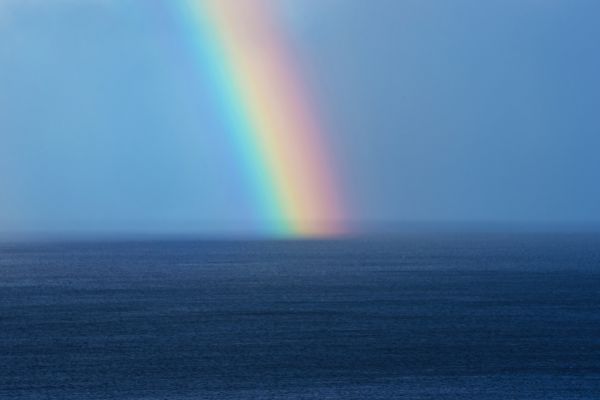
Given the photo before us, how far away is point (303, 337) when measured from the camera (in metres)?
38.2

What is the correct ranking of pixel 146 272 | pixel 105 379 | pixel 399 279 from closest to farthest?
pixel 105 379 → pixel 399 279 → pixel 146 272

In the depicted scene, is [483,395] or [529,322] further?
[529,322]

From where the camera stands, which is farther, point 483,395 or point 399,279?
point 399,279

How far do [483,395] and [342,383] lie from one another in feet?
11.1

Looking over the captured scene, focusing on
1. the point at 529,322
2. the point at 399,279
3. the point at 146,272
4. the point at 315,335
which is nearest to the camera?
the point at 315,335

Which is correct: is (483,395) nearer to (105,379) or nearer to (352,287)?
(105,379)

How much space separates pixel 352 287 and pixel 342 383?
3291 cm

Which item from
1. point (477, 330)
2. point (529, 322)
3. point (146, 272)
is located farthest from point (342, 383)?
point (146, 272)

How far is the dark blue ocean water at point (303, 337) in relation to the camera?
2862cm

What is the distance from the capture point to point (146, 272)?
3187 inches

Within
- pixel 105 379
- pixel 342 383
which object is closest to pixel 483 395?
pixel 342 383

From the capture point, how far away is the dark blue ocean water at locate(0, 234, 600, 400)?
2862 cm

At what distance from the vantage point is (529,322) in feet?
141

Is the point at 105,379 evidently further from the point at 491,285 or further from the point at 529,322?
the point at 491,285
